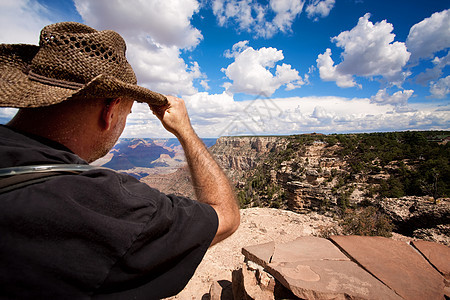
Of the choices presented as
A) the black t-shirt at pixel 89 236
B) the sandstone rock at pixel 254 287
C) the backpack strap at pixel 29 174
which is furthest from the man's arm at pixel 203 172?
the sandstone rock at pixel 254 287

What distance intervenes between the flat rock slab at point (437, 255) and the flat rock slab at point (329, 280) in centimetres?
119

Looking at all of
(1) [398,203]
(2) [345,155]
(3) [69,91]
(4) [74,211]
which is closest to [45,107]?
(3) [69,91]

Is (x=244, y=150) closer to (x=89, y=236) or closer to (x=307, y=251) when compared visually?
(x=307, y=251)

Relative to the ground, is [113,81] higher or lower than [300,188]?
higher

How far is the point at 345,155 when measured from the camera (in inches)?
1252

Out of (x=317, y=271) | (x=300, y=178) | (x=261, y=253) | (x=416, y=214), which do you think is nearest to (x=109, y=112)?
(x=317, y=271)

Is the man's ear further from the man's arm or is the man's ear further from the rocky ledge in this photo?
the rocky ledge

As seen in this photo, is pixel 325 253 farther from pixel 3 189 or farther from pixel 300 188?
pixel 300 188

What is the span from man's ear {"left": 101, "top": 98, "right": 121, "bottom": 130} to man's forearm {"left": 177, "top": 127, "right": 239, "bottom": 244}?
0.48 meters

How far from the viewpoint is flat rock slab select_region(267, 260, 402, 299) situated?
2.64 meters

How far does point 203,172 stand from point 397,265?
143 inches

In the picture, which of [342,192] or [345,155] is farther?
[345,155]

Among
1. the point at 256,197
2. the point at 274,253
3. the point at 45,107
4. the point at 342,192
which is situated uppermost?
the point at 45,107

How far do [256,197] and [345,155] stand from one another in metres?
15.5
